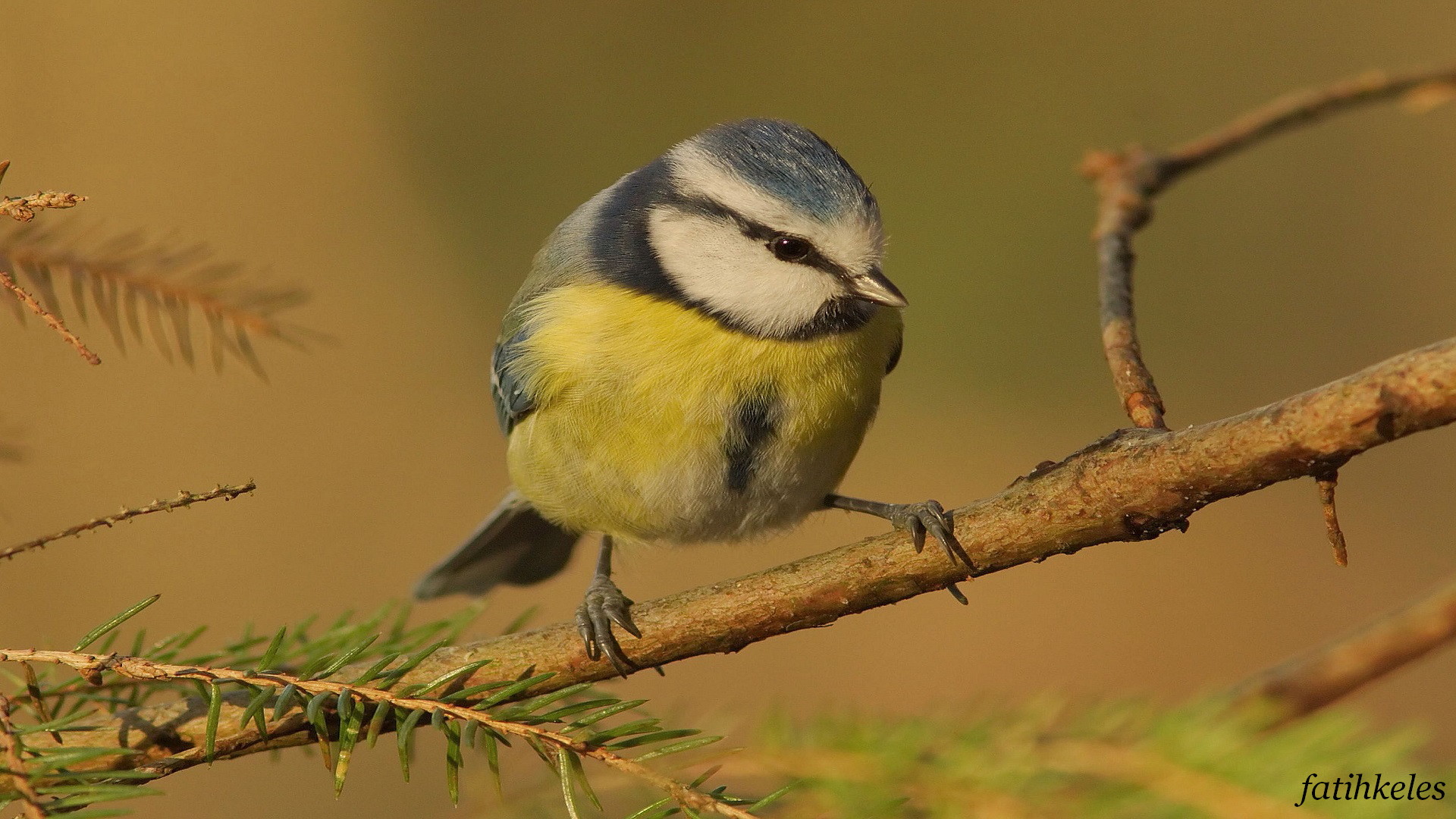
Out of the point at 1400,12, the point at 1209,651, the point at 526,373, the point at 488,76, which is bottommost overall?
the point at 526,373

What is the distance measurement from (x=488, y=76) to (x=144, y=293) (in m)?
2.78

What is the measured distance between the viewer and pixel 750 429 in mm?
1622

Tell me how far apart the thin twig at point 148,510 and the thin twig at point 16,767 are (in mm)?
115

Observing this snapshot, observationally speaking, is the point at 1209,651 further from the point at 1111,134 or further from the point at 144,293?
the point at 144,293

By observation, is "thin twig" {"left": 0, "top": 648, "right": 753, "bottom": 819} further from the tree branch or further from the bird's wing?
the bird's wing

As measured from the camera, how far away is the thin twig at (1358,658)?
0.80 m

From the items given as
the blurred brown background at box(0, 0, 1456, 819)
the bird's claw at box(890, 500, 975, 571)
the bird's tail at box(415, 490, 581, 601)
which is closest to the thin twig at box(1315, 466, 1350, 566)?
the bird's claw at box(890, 500, 975, 571)

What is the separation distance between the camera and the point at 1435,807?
802 mm

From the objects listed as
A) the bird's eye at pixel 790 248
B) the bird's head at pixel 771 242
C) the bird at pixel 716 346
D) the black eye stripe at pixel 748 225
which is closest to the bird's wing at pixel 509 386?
the bird at pixel 716 346

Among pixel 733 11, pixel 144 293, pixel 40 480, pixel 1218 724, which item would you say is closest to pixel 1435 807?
pixel 1218 724

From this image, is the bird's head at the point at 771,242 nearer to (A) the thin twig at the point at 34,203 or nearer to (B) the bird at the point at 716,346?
(B) the bird at the point at 716,346

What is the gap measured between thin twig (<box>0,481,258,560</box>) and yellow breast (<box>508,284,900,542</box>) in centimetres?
82

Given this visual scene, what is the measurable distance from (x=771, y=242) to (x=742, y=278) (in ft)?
0.22

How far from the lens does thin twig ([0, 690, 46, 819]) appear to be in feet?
2.35
